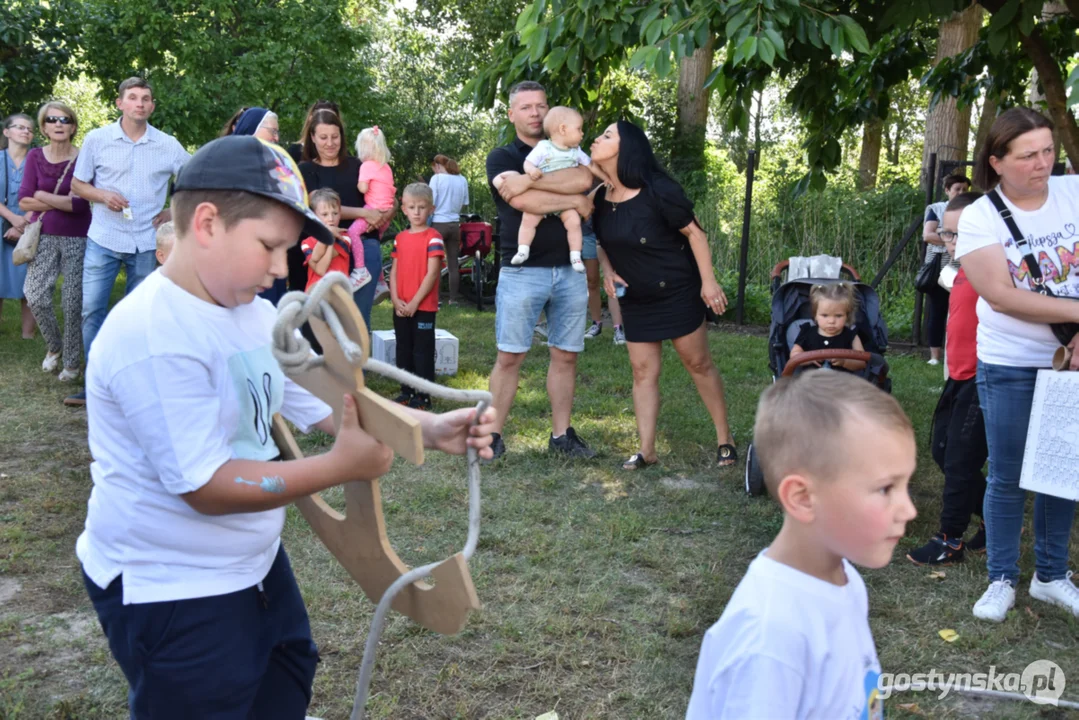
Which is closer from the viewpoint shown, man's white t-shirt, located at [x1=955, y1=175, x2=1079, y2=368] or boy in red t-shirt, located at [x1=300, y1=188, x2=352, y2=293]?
man's white t-shirt, located at [x1=955, y1=175, x2=1079, y2=368]

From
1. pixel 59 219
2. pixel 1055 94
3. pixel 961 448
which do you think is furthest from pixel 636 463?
pixel 59 219

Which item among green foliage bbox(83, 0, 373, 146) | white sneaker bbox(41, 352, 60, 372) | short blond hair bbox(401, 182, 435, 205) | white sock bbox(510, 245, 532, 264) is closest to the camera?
white sock bbox(510, 245, 532, 264)

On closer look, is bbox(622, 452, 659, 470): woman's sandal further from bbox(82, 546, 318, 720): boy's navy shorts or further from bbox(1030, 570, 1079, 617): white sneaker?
bbox(82, 546, 318, 720): boy's navy shorts

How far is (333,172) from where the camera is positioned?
718 cm

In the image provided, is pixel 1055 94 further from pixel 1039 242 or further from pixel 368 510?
pixel 368 510

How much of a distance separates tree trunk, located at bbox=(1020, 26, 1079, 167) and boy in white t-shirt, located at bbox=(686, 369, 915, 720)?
5.33 meters

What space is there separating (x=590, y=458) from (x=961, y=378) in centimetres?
225

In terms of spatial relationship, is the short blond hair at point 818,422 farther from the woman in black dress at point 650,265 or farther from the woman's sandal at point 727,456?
the woman's sandal at point 727,456

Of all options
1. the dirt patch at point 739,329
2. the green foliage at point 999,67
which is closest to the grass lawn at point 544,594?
the green foliage at point 999,67

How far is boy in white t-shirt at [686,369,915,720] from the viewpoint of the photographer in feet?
5.17

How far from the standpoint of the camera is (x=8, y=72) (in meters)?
13.4

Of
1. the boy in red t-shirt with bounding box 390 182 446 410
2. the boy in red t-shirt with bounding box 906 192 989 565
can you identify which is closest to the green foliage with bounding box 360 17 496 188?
the boy in red t-shirt with bounding box 390 182 446 410
